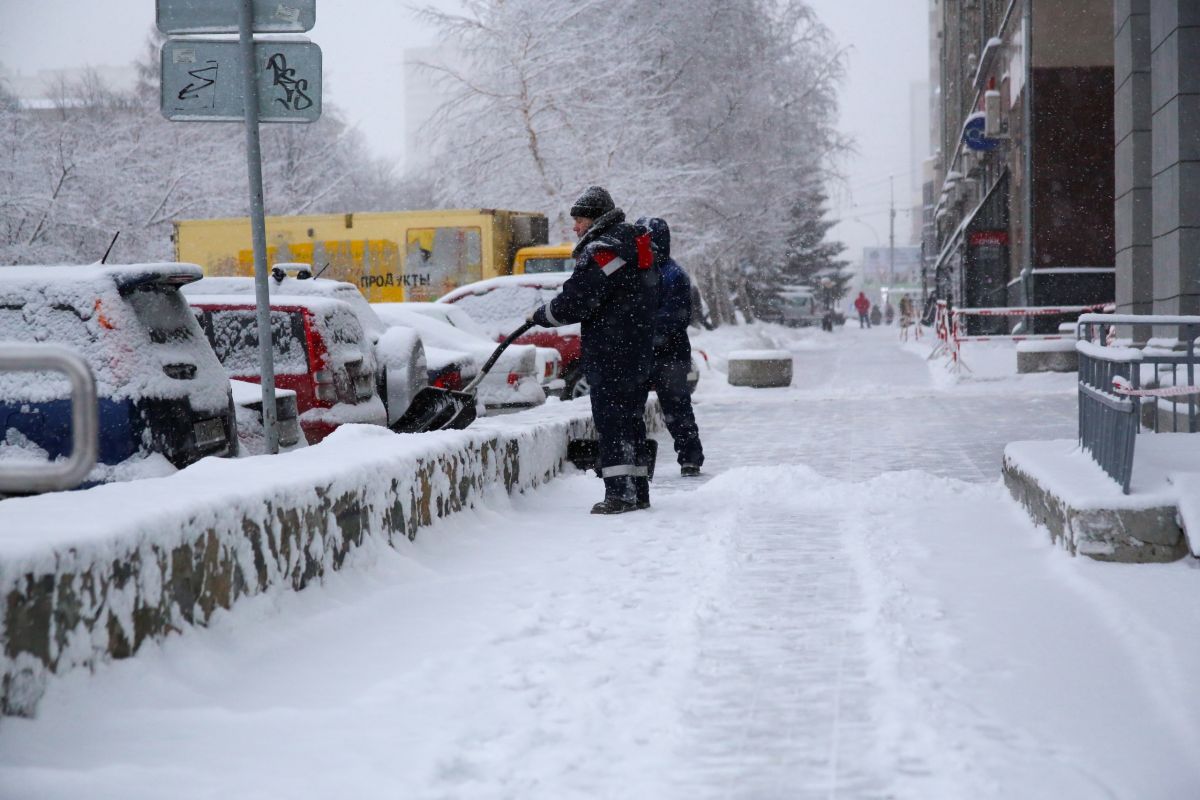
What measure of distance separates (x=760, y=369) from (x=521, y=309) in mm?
5205

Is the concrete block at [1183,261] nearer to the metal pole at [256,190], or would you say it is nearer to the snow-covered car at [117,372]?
the metal pole at [256,190]

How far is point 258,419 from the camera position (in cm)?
815

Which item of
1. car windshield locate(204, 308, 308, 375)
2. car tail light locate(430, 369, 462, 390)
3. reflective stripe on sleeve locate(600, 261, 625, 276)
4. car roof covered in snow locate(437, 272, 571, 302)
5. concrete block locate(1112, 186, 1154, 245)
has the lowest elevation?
car tail light locate(430, 369, 462, 390)

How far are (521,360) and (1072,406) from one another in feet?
21.1

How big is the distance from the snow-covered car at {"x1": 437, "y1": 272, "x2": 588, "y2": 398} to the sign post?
9.40 m

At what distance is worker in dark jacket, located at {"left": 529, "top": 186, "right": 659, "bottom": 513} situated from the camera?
753 centimetres

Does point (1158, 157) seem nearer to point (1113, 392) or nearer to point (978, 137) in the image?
point (1113, 392)

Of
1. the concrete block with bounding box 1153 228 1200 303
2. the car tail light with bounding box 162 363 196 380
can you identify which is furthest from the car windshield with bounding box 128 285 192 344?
the concrete block with bounding box 1153 228 1200 303

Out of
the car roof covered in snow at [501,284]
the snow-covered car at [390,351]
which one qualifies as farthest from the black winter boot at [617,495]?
the car roof covered in snow at [501,284]

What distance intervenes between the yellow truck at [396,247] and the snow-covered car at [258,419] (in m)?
15.6

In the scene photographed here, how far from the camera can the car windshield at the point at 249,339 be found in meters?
9.71

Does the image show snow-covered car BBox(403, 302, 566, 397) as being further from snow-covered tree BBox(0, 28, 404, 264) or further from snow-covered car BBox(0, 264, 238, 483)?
snow-covered tree BBox(0, 28, 404, 264)

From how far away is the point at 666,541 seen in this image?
6.83 m

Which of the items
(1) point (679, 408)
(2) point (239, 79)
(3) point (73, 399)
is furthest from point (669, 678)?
(1) point (679, 408)
